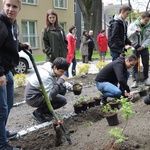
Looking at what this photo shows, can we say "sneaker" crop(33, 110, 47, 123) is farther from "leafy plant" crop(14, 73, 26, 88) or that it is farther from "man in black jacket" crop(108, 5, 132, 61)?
"leafy plant" crop(14, 73, 26, 88)

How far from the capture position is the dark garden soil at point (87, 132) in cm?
295

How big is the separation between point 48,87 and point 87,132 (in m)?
0.94

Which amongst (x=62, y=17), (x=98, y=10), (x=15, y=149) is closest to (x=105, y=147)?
(x=15, y=149)

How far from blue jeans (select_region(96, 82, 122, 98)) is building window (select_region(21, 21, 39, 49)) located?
17.7 meters

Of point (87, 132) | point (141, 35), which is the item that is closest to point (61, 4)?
point (141, 35)

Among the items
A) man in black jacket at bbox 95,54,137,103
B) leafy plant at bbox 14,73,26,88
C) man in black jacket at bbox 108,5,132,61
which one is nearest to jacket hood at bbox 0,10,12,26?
man in black jacket at bbox 95,54,137,103

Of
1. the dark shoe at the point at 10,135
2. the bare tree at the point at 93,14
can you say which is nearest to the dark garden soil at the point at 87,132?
the dark shoe at the point at 10,135

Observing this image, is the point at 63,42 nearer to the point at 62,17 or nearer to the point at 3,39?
the point at 3,39

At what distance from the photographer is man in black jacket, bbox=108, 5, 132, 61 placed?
5742mm

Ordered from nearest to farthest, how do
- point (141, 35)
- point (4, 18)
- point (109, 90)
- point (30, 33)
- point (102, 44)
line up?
point (4, 18) < point (109, 90) < point (141, 35) < point (102, 44) < point (30, 33)

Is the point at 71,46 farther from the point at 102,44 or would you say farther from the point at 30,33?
the point at 30,33

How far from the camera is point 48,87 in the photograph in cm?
405

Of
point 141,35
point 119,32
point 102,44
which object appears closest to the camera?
point 119,32

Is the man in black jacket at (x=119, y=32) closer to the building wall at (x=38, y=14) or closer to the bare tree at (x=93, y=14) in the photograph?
the building wall at (x=38, y=14)
